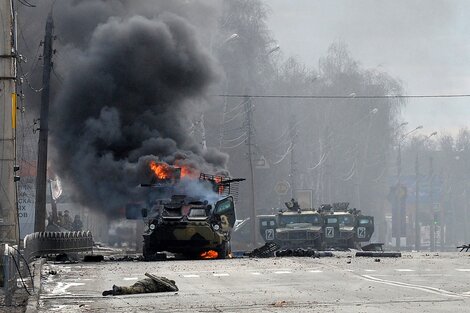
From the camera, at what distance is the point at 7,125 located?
29719 millimetres

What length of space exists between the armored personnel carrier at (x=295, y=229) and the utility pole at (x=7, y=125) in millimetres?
19928

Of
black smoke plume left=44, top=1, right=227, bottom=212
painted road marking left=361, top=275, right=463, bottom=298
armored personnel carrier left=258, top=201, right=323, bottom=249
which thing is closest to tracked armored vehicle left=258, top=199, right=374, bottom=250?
armored personnel carrier left=258, top=201, right=323, bottom=249

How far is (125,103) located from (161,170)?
711 centimetres

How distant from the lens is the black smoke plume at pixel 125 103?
40.5m

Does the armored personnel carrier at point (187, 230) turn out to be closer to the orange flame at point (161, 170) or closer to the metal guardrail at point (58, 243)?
the metal guardrail at point (58, 243)

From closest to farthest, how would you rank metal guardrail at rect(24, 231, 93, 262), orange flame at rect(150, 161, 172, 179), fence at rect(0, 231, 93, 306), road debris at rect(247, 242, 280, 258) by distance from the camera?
fence at rect(0, 231, 93, 306), metal guardrail at rect(24, 231, 93, 262), road debris at rect(247, 242, 280, 258), orange flame at rect(150, 161, 172, 179)

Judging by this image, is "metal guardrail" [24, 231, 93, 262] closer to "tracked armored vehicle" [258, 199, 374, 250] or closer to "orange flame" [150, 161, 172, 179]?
"orange flame" [150, 161, 172, 179]

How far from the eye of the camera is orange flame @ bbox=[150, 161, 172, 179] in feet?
120

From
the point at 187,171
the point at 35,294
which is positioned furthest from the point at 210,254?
the point at 35,294

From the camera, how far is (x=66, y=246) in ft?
121

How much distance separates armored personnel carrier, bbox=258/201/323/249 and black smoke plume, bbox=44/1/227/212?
6.15m

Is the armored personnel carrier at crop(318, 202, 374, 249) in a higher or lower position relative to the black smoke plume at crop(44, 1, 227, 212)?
lower

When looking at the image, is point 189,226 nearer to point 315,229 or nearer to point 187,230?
point 187,230

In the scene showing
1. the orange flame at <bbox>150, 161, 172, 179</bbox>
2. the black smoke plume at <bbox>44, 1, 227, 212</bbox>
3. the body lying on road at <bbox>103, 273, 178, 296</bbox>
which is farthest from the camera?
the black smoke plume at <bbox>44, 1, 227, 212</bbox>
